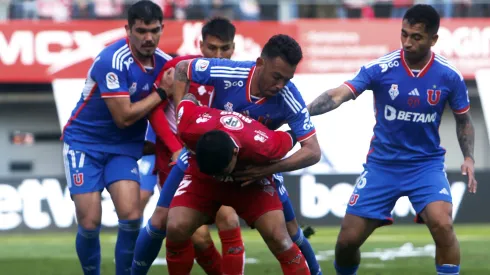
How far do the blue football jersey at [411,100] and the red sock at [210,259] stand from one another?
1.66 metres

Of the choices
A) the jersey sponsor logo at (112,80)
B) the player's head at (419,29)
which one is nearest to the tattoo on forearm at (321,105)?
the player's head at (419,29)

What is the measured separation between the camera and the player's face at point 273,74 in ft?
22.4

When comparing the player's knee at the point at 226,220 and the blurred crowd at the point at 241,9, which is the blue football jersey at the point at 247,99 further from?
the blurred crowd at the point at 241,9

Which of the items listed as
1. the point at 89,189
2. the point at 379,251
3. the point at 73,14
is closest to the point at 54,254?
the point at 379,251

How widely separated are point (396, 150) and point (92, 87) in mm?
2575

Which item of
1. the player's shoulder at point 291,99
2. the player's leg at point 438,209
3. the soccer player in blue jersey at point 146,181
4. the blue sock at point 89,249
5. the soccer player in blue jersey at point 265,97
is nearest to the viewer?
the soccer player in blue jersey at point 265,97

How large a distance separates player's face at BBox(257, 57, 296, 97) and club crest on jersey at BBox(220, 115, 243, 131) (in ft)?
1.06

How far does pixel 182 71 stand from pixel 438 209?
2.22 m

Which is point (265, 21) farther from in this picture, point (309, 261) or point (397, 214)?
point (309, 261)

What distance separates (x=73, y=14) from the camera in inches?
911

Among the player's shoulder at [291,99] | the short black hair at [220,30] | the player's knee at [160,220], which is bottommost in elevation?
the player's knee at [160,220]

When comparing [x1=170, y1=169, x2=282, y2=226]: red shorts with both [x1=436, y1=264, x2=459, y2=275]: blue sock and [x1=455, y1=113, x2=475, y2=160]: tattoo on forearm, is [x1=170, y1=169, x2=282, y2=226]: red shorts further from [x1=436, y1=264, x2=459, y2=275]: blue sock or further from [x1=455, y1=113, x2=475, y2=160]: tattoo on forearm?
[x1=455, y1=113, x2=475, y2=160]: tattoo on forearm

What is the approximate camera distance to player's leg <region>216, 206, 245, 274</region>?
7.68m

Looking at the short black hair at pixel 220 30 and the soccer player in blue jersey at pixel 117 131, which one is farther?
the short black hair at pixel 220 30
